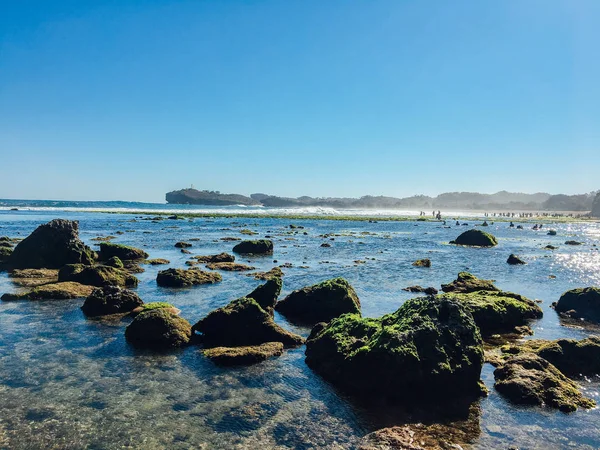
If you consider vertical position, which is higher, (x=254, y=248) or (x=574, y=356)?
(x=254, y=248)

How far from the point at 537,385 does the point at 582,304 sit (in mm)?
14092

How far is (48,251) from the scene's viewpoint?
36.1 meters

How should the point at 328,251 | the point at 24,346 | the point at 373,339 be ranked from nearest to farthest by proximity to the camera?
1. the point at 373,339
2. the point at 24,346
3. the point at 328,251

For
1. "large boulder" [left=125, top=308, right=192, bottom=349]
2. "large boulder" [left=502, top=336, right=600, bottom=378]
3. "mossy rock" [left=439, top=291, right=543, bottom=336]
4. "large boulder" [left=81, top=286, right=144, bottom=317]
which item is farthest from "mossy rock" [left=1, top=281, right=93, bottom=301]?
"large boulder" [left=502, top=336, right=600, bottom=378]

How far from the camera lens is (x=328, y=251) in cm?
5603

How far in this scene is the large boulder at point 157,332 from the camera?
713 inches

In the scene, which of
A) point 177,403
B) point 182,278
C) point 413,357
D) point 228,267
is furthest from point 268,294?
point 228,267

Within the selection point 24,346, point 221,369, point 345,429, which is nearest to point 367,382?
point 345,429

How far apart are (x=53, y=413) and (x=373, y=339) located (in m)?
10.9

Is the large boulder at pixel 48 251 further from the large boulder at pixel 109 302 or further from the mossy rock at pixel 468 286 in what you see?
the mossy rock at pixel 468 286

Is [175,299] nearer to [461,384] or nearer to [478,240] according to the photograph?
[461,384]

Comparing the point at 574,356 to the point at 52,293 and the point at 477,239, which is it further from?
the point at 477,239

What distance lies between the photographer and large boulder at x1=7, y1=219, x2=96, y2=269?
35.8m

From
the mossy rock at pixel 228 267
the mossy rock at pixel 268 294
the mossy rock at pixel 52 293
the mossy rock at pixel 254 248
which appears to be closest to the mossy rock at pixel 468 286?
the mossy rock at pixel 268 294
